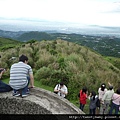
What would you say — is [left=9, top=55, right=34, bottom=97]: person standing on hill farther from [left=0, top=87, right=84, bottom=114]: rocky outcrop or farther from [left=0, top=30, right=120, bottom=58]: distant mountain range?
[left=0, top=30, right=120, bottom=58]: distant mountain range

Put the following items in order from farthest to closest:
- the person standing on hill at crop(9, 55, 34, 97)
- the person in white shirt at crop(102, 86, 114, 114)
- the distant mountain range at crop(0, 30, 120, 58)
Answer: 1. the distant mountain range at crop(0, 30, 120, 58)
2. the person in white shirt at crop(102, 86, 114, 114)
3. the person standing on hill at crop(9, 55, 34, 97)

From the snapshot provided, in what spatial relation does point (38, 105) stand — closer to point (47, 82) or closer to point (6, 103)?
point (6, 103)

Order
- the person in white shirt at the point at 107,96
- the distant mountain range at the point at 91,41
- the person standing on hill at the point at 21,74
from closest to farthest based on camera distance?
the person standing on hill at the point at 21,74
the person in white shirt at the point at 107,96
the distant mountain range at the point at 91,41

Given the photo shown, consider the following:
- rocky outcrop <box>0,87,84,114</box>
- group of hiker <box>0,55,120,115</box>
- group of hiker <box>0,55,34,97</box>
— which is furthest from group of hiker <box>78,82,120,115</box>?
group of hiker <box>0,55,34,97</box>

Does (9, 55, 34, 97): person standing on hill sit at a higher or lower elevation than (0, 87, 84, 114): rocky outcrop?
higher

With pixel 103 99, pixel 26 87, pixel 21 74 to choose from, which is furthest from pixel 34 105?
pixel 103 99

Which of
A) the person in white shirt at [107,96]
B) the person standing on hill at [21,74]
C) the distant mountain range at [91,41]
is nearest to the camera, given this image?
the person standing on hill at [21,74]

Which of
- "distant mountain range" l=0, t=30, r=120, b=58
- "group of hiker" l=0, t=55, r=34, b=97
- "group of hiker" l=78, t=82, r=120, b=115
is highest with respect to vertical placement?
"group of hiker" l=0, t=55, r=34, b=97

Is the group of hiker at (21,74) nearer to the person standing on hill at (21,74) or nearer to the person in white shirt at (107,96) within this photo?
the person standing on hill at (21,74)

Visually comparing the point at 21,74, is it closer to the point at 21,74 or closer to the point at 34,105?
Answer: the point at 21,74

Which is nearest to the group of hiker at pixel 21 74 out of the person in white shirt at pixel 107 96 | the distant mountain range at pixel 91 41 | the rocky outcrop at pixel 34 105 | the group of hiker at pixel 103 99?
the rocky outcrop at pixel 34 105

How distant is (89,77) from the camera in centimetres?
1059

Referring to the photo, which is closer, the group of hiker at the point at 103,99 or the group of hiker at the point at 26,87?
the group of hiker at the point at 26,87

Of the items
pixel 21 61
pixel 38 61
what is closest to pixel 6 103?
pixel 21 61
